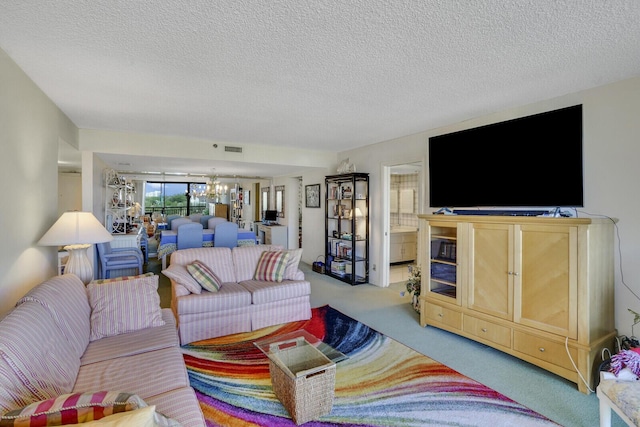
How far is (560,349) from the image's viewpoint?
8.25ft

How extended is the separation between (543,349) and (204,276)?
3173 mm

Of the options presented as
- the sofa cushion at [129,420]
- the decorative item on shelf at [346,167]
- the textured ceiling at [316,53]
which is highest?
the textured ceiling at [316,53]

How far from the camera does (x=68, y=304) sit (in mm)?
2037

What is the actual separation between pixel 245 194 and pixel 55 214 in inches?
371

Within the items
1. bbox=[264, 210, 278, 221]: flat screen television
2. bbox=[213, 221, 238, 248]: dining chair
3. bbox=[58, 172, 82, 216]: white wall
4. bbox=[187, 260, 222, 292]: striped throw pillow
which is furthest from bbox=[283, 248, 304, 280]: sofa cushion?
bbox=[58, 172, 82, 216]: white wall

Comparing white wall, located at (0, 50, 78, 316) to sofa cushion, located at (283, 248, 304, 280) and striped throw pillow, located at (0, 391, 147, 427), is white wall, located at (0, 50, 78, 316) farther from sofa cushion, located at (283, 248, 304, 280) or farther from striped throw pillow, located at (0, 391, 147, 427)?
sofa cushion, located at (283, 248, 304, 280)

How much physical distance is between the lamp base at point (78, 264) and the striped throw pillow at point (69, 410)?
2308mm

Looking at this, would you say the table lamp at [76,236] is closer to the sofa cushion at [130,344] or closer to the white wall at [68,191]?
the sofa cushion at [130,344]

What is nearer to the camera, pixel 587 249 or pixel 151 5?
pixel 151 5

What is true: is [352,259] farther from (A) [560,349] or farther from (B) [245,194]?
(B) [245,194]

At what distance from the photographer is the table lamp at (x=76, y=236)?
8.68 feet

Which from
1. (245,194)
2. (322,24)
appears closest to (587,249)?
(322,24)

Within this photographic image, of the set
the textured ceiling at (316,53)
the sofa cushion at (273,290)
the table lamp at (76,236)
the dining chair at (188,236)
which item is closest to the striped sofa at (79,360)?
the table lamp at (76,236)

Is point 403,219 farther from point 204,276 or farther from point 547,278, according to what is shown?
point 204,276
